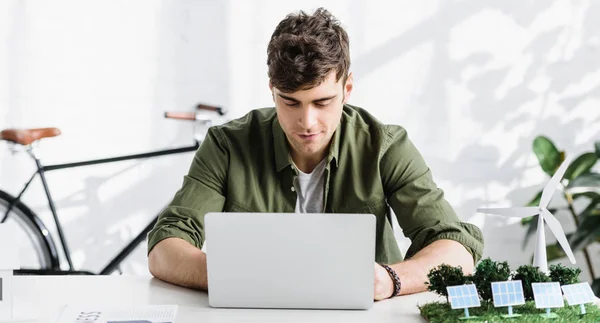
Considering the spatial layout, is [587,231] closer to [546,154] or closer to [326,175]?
[546,154]

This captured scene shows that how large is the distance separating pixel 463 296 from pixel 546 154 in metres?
2.16

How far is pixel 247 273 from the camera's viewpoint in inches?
60.7

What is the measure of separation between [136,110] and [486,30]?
1653 mm

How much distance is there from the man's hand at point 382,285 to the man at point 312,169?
0.16m

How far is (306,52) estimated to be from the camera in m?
1.92

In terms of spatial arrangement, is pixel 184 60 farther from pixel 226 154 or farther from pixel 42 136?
pixel 226 154

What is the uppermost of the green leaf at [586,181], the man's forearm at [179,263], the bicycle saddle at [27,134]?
the bicycle saddle at [27,134]

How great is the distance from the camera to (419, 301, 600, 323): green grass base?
146 cm

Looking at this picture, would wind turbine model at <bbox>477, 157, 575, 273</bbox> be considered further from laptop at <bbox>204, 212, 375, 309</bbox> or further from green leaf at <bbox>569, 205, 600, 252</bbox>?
green leaf at <bbox>569, 205, 600, 252</bbox>

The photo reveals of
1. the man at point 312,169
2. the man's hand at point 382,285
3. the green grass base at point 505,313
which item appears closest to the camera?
the green grass base at point 505,313

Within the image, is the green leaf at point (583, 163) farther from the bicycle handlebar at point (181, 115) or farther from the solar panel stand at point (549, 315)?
the solar panel stand at point (549, 315)

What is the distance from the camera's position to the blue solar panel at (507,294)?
148cm

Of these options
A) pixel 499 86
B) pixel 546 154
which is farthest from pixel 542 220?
pixel 499 86

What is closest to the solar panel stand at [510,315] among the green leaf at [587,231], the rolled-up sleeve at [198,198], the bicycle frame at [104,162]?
the rolled-up sleeve at [198,198]
